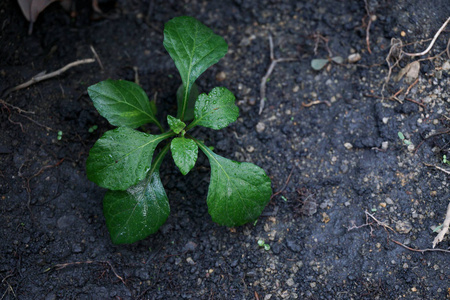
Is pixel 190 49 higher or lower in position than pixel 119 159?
higher

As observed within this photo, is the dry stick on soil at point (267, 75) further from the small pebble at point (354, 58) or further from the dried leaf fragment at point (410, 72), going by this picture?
the dried leaf fragment at point (410, 72)

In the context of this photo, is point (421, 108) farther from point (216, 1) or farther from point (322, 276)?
point (216, 1)

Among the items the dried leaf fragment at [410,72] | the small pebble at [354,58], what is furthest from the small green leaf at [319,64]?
the dried leaf fragment at [410,72]

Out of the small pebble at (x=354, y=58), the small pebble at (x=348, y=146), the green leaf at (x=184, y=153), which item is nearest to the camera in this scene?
the green leaf at (x=184, y=153)

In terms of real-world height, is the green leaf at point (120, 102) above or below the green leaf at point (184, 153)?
above

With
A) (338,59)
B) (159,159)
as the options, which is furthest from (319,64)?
(159,159)

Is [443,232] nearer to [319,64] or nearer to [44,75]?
[319,64]

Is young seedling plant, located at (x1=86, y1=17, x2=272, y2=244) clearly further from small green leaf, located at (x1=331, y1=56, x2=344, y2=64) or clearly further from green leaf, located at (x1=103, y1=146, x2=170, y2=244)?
small green leaf, located at (x1=331, y1=56, x2=344, y2=64)
